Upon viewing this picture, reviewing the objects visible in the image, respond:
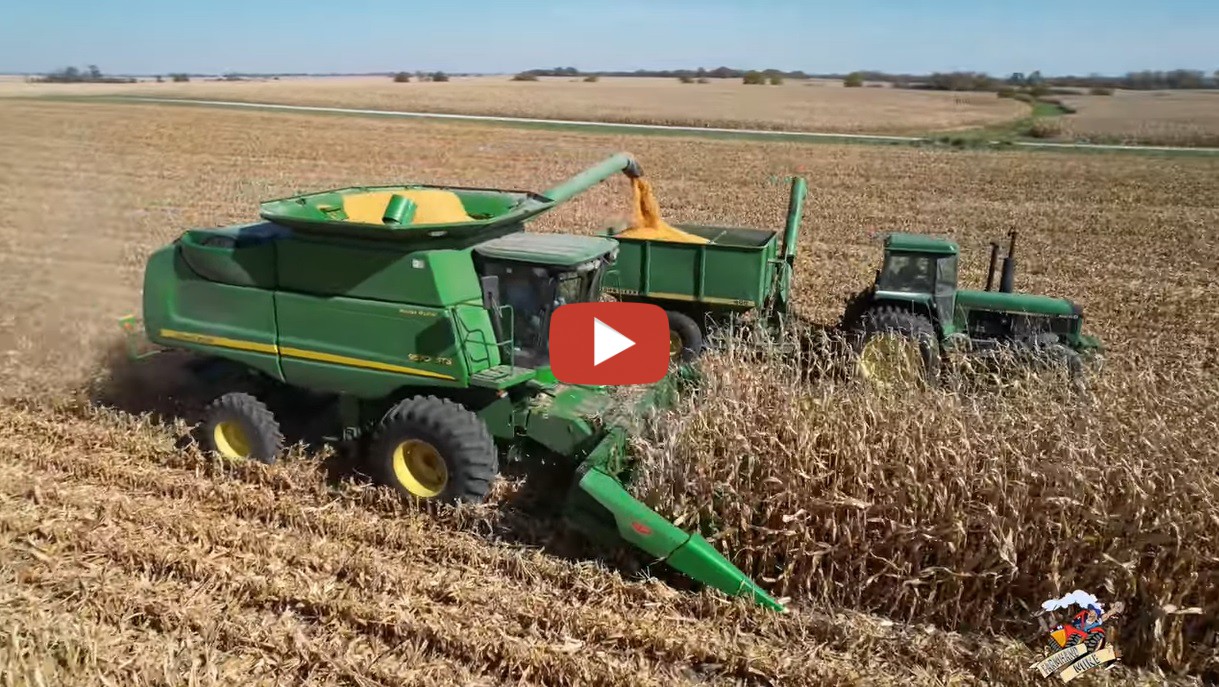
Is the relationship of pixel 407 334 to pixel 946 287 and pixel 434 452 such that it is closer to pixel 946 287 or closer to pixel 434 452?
pixel 434 452

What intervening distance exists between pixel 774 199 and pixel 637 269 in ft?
33.0

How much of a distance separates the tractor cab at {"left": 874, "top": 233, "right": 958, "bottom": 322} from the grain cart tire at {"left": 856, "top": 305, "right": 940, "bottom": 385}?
0.13 m

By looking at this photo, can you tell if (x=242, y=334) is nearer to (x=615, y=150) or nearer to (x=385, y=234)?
(x=385, y=234)

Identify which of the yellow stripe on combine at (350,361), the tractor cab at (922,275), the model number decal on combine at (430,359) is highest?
the tractor cab at (922,275)

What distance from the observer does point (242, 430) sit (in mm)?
5625

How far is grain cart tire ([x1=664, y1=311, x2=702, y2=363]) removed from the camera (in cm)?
786

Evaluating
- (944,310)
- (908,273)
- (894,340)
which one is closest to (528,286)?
(894,340)

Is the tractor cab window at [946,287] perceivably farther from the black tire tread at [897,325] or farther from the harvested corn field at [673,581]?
the harvested corn field at [673,581]

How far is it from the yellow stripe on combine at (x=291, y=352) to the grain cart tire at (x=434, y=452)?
0.19 m

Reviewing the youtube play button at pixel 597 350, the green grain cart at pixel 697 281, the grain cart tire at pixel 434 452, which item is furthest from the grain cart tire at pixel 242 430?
the green grain cart at pixel 697 281

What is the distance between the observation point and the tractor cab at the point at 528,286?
527 centimetres
